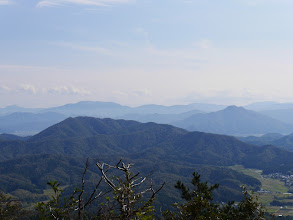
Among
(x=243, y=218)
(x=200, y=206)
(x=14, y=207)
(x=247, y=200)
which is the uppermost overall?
(x=200, y=206)

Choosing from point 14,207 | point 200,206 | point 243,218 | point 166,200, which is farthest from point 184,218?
point 166,200

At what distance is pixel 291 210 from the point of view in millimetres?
171750

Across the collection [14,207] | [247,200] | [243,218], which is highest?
[247,200]

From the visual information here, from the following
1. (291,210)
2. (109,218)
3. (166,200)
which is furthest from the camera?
(166,200)

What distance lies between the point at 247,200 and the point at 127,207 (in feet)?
43.4

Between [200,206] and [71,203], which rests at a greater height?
[71,203]

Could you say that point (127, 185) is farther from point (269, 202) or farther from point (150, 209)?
point (269, 202)

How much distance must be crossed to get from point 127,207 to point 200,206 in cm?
584

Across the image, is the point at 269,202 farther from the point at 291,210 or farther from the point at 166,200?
the point at 166,200

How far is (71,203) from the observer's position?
10781mm

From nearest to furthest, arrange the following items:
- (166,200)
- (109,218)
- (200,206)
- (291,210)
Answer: (109,218)
(200,206)
(291,210)
(166,200)

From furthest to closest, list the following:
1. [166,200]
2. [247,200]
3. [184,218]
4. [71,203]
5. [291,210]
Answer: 1. [166,200]
2. [291,210]
3. [247,200]
4. [184,218]
5. [71,203]

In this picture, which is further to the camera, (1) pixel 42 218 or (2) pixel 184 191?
Answer: (2) pixel 184 191

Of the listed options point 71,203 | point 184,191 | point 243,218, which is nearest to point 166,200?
point 184,191
